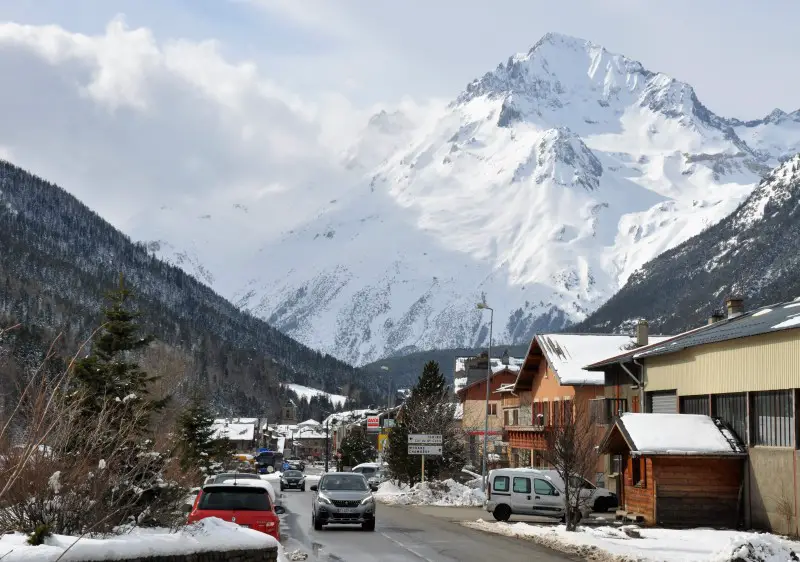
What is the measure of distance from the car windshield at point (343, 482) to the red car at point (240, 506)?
1101 centimetres

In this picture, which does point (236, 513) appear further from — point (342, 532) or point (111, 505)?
point (342, 532)

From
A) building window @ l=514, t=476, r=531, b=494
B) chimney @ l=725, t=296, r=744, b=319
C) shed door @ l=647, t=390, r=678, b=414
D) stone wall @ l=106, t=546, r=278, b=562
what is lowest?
stone wall @ l=106, t=546, r=278, b=562

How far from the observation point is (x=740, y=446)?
1329 inches

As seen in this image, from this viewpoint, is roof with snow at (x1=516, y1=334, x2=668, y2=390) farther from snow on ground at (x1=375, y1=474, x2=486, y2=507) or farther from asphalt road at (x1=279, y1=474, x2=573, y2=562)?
asphalt road at (x1=279, y1=474, x2=573, y2=562)

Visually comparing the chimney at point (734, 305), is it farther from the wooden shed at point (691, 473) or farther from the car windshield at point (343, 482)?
the car windshield at point (343, 482)

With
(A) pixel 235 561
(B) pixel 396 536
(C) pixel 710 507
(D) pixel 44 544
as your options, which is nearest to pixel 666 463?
(C) pixel 710 507

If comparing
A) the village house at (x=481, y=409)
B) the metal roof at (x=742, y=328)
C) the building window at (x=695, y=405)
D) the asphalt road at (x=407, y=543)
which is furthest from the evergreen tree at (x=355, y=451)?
the building window at (x=695, y=405)

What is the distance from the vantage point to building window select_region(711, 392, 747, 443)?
33.8 meters

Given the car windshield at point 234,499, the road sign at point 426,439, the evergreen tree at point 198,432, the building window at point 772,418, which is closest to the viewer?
the car windshield at point 234,499

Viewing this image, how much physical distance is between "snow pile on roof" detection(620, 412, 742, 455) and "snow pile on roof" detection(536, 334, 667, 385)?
67.2ft

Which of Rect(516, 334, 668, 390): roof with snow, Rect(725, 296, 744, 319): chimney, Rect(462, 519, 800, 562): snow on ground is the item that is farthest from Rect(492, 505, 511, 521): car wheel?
Rect(516, 334, 668, 390): roof with snow

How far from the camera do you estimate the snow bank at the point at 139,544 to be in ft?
36.3

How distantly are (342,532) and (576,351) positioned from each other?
30.5m

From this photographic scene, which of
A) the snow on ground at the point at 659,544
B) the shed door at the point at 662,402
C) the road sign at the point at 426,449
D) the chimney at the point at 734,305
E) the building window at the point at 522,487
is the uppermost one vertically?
the chimney at the point at 734,305
